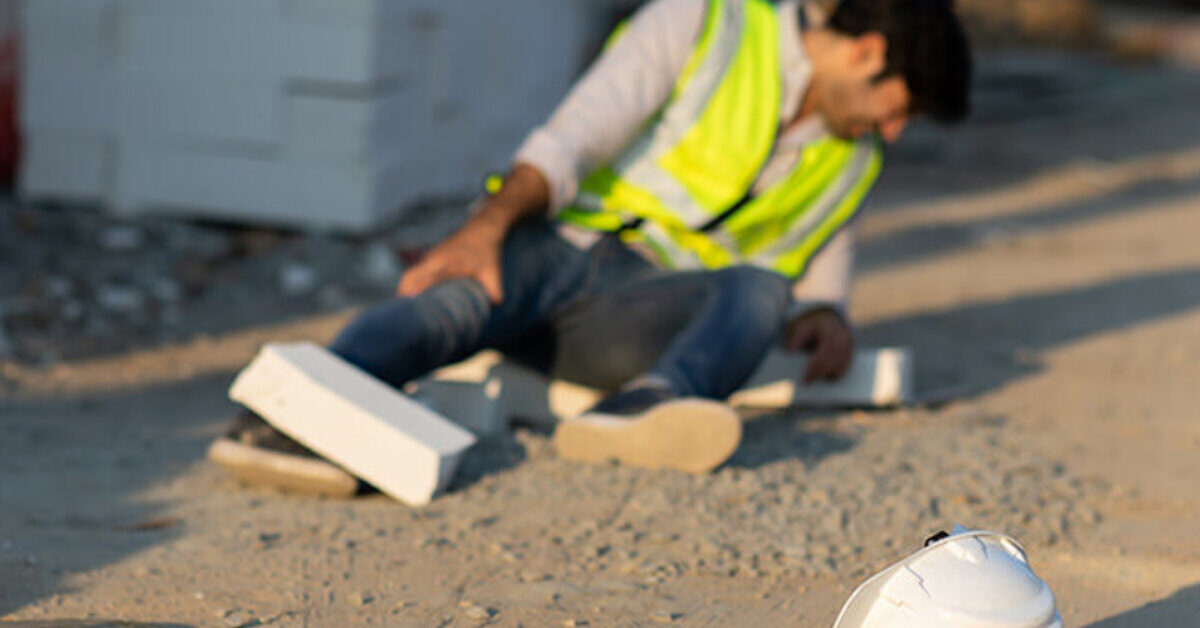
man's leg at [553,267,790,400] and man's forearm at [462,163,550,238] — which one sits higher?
man's forearm at [462,163,550,238]

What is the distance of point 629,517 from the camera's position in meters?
2.24

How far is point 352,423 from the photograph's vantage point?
7.29 feet

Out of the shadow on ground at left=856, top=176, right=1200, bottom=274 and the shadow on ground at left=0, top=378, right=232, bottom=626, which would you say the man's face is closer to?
the shadow on ground at left=0, top=378, right=232, bottom=626

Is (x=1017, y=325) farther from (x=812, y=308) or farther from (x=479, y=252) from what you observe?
(x=479, y=252)

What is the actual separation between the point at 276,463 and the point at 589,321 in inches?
27.7

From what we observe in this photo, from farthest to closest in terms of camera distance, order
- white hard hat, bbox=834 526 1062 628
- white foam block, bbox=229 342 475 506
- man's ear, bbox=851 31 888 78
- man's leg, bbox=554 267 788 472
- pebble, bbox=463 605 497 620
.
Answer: man's ear, bbox=851 31 888 78
man's leg, bbox=554 267 788 472
white foam block, bbox=229 342 475 506
pebble, bbox=463 605 497 620
white hard hat, bbox=834 526 1062 628

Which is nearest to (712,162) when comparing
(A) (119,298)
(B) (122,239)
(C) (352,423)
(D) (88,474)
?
(C) (352,423)

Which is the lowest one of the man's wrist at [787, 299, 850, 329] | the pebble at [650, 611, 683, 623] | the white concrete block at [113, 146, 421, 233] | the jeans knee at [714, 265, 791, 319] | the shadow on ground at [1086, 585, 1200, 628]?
the white concrete block at [113, 146, 421, 233]

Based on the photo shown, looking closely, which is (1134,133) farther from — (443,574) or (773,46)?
(443,574)

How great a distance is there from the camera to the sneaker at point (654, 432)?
7.59 ft

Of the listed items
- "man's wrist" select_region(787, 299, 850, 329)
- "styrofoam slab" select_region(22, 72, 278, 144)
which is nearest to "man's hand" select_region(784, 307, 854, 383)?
"man's wrist" select_region(787, 299, 850, 329)

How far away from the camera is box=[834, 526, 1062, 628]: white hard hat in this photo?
5.05 feet

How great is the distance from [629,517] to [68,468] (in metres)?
0.98

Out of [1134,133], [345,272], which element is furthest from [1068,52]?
[345,272]
